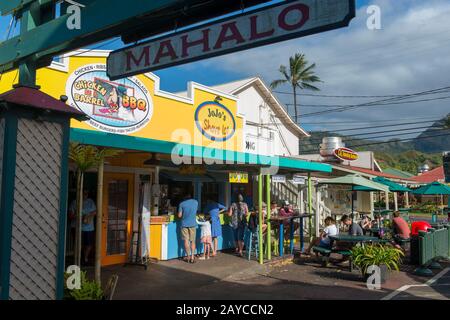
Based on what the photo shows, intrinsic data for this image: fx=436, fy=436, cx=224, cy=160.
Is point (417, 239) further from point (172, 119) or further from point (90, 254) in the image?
point (90, 254)

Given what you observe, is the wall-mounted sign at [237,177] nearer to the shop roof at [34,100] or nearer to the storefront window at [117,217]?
the storefront window at [117,217]

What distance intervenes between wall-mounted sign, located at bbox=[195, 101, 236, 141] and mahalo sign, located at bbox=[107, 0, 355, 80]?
799cm

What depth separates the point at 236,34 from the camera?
149 inches

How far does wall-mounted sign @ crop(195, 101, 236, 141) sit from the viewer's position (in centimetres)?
1274

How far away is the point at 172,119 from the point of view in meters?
11.7

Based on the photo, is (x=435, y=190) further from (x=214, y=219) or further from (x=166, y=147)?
(x=166, y=147)

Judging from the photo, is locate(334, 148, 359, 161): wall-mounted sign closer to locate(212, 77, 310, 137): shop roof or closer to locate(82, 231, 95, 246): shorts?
locate(212, 77, 310, 137): shop roof

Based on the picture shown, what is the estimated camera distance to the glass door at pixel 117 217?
9.66m

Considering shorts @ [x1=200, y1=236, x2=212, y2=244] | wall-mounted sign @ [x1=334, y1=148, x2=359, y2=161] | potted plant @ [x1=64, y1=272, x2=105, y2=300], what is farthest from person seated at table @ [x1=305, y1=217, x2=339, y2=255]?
wall-mounted sign @ [x1=334, y1=148, x2=359, y2=161]

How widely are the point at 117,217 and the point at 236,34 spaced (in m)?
7.14

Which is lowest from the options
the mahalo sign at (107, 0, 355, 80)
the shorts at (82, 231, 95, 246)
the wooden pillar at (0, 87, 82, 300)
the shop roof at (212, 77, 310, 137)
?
the shorts at (82, 231, 95, 246)

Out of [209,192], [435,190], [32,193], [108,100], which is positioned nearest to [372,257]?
[209,192]

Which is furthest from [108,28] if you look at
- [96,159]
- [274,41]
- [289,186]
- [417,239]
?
[289,186]

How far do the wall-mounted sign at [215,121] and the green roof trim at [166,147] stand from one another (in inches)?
116
